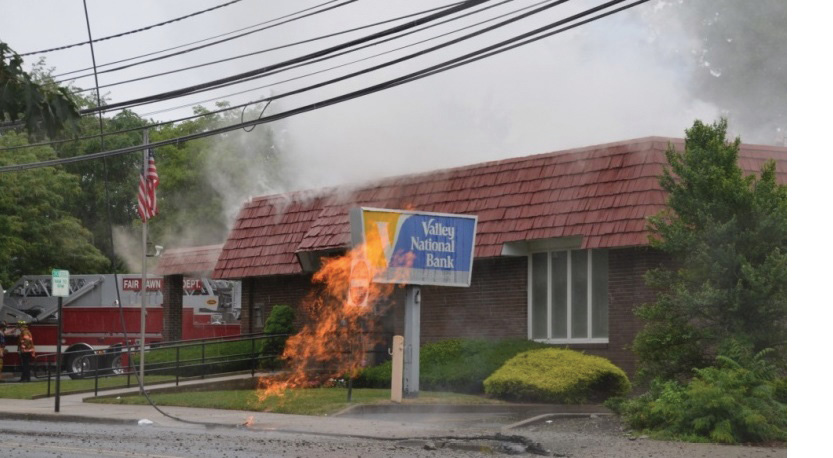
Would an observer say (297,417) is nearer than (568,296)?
Yes

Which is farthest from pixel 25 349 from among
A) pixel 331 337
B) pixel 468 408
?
pixel 468 408

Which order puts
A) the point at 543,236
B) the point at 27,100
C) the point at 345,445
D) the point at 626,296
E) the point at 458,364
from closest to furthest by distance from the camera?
1. the point at 27,100
2. the point at 345,445
3. the point at 626,296
4. the point at 458,364
5. the point at 543,236

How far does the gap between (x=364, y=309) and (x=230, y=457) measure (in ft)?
36.3

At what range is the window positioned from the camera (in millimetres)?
22859

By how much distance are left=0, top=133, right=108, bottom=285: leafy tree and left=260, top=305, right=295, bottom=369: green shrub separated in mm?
16790

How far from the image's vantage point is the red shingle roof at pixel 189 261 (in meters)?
33.5

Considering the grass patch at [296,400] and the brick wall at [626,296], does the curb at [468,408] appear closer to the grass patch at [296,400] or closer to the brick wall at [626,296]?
the grass patch at [296,400]

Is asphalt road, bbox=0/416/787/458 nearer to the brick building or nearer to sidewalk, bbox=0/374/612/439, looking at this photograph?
sidewalk, bbox=0/374/612/439

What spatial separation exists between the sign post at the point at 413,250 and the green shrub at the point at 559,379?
5.72ft

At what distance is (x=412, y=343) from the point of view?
21281 millimetres

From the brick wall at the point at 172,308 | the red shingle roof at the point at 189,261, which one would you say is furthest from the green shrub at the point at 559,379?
the brick wall at the point at 172,308

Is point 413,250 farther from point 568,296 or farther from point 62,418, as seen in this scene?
point 62,418

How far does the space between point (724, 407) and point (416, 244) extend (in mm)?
7564
